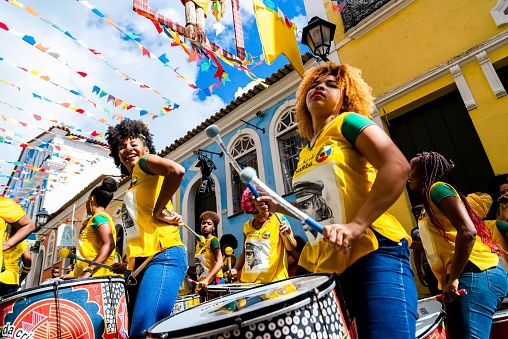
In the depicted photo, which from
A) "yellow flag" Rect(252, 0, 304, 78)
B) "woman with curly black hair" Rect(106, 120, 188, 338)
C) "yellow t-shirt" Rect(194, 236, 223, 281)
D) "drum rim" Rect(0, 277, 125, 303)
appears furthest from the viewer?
"yellow flag" Rect(252, 0, 304, 78)

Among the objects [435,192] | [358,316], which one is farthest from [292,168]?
[358,316]

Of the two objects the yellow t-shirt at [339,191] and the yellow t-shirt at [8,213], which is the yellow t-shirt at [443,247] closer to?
the yellow t-shirt at [339,191]

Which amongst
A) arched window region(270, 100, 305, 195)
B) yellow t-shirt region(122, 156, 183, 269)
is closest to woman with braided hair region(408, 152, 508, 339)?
yellow t-shirt region(122, 156, 183, 269)

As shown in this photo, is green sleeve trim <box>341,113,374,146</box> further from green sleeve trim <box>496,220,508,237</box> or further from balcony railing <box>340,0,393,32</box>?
balcony railing <box>340,0,393,32</box>

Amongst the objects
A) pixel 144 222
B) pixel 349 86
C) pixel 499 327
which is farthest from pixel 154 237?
pixel 499 327

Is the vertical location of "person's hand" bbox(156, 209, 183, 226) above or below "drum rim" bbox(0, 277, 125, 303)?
above

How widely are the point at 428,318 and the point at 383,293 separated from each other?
1.00 meters

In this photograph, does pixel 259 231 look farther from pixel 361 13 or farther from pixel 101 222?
pixel 361 13

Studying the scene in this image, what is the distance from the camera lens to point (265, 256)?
3.54 m

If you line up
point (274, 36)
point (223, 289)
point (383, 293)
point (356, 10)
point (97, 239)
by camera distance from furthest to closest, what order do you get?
1. point (356, 10)
2. point (274, 36)
3. point (97, 239)
4. point (223, 289)
5. point (383, 293)

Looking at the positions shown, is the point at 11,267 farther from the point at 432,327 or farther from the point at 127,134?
the point at 432,327

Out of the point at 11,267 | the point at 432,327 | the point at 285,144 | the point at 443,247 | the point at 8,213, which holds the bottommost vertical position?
the point at 432,327

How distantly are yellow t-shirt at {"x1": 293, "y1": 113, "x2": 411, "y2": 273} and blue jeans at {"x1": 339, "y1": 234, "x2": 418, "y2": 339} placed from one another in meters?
0.04

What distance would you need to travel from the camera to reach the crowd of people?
3.73 feet
